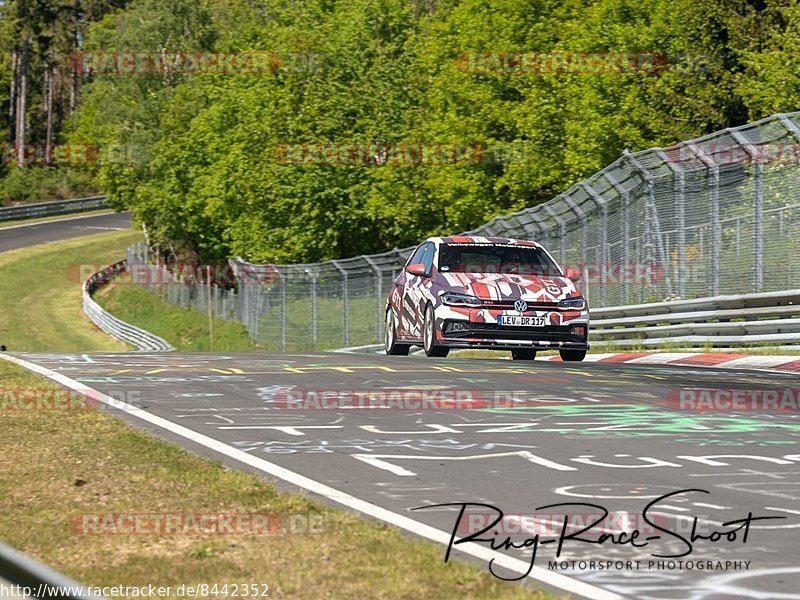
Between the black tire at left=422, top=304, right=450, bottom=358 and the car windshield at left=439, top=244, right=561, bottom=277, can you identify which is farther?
Result: the car windshield at left=439, top=244, right=561, bottom=277

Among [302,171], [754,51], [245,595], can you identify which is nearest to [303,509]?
[245,595]

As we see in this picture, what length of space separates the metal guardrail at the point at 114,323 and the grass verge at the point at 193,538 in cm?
3352

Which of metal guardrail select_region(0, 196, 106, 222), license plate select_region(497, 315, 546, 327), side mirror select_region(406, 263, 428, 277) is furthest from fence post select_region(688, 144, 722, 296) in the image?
metal guardrail select_region(0, 196, 106, 222)

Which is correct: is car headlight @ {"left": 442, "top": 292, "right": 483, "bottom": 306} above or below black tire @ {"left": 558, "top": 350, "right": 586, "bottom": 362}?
above

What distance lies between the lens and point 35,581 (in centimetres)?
410

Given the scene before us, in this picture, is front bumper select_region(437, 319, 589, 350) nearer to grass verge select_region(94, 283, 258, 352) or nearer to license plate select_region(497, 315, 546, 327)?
license plate select_region(497, 315, 546, 327)

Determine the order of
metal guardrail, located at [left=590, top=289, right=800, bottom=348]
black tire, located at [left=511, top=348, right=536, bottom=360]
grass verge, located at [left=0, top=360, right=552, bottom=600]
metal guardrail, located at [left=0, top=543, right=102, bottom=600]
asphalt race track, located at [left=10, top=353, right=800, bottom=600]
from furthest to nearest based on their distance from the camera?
black tire, located at [left=511, top=348, right=536, bottom=360], metal guardrail, located at [left=590, top=289, right=800, bottom=348], asphalt race track, located at [left=10, top=353, right=800, bottom=600], grass verge, located at [left=0, top=360, right=552, bottom=600], metal guardrail, located at [left=0, top=543, right=102, bottom=600]

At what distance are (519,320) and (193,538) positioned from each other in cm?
1247

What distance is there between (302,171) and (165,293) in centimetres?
1905

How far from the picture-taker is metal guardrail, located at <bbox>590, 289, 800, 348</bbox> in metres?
21.0

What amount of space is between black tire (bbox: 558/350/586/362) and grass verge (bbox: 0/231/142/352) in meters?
39.7

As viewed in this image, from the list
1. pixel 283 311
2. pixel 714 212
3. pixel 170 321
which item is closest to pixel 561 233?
pixel 714 212

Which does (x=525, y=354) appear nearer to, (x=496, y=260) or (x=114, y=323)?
(x=496, y=260)

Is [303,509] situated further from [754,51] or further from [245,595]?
[754,51]
